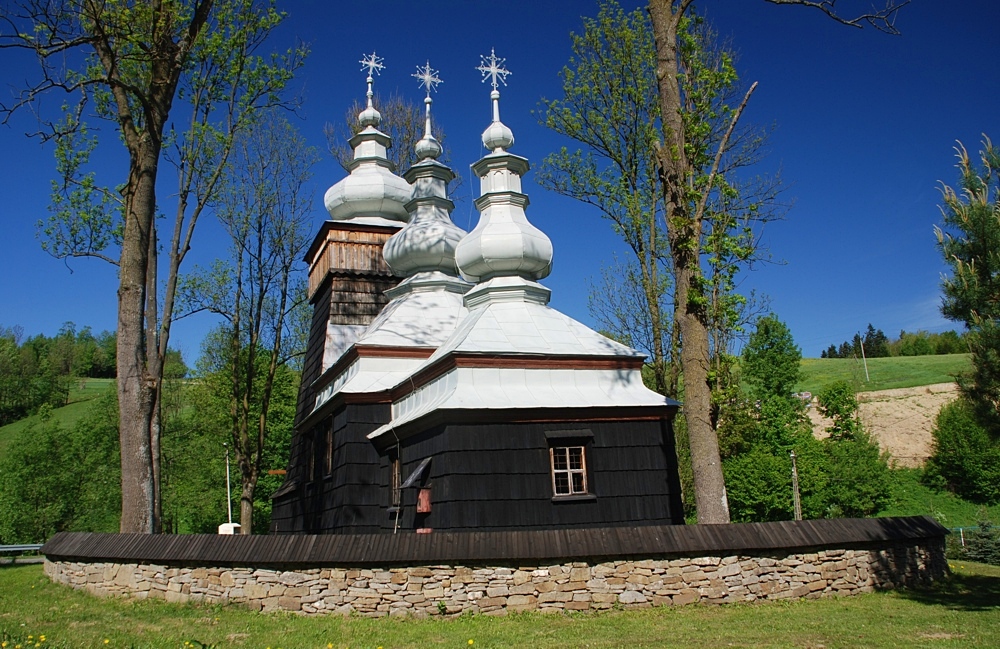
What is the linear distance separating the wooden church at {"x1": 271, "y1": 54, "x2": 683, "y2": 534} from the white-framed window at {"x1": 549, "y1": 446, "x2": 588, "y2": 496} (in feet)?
0.08

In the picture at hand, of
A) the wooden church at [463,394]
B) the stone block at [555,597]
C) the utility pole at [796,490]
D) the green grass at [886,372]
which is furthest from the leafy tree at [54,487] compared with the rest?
the green grass at [886,372]

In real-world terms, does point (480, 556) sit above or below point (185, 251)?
below

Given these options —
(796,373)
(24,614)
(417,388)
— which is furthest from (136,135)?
(796,373)

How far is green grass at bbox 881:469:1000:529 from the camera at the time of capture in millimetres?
33625

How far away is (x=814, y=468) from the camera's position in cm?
3153

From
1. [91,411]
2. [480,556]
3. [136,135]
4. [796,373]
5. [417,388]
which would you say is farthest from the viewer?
[796,373]

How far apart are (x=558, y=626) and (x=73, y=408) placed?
63.0 m

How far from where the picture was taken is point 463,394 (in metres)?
12.7

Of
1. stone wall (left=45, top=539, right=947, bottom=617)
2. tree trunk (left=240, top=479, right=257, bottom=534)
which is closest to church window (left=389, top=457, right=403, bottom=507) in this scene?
stone wall (left=45, top=539, right=947, bottom=617)

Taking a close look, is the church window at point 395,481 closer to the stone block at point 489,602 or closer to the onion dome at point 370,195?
the stone block at point 489,602

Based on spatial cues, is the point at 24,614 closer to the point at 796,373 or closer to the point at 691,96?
the point at 691,96

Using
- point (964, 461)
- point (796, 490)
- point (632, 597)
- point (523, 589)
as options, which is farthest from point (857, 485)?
point (523, 589)

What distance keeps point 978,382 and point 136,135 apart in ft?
42.4

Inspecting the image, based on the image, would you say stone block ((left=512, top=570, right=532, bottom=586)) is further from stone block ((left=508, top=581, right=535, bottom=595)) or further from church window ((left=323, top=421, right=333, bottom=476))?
church window ((left=323, top=421, right=333, bottom=476))
